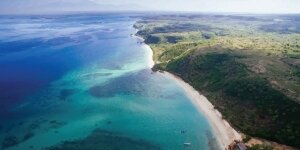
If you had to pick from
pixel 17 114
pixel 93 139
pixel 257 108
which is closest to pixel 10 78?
pixel 17 114

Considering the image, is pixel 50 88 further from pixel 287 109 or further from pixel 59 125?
pixel 287 109

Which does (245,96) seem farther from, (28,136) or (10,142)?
(10,142)

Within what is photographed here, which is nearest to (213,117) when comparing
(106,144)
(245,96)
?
(245,96)

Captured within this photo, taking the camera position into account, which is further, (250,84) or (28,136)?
(250,84)

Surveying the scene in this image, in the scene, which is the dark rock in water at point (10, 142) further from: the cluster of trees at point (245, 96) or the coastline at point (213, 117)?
the cluster of trees at point (245, 96)

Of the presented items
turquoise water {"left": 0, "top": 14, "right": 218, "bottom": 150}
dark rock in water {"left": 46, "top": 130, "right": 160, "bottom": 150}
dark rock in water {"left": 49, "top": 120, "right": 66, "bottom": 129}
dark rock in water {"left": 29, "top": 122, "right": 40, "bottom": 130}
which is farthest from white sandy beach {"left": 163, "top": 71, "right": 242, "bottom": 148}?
dark rock in water {"left": 29, "top": 122, "right": 40, "bottom": 130}
